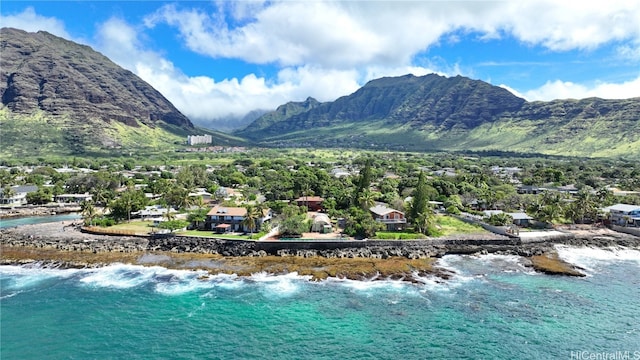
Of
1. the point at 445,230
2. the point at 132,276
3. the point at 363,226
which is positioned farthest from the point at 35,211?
the point at 445,230

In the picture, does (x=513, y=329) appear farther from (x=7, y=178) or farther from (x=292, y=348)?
(x=7, y=178)

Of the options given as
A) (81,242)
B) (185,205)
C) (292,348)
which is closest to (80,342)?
(292,348)

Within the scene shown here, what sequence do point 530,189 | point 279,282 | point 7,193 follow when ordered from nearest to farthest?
point 279,282 < point 7,193 < point 530,189

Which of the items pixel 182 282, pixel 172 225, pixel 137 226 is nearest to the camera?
pixel 182 282

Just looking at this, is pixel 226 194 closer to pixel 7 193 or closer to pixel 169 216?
pixel 169 216

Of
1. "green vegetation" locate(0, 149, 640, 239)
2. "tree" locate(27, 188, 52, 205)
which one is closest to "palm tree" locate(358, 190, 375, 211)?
"green vegetation" locate(0, 149, 640, 239)

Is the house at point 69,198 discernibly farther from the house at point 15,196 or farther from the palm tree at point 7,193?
the palm tree at point 7,193
